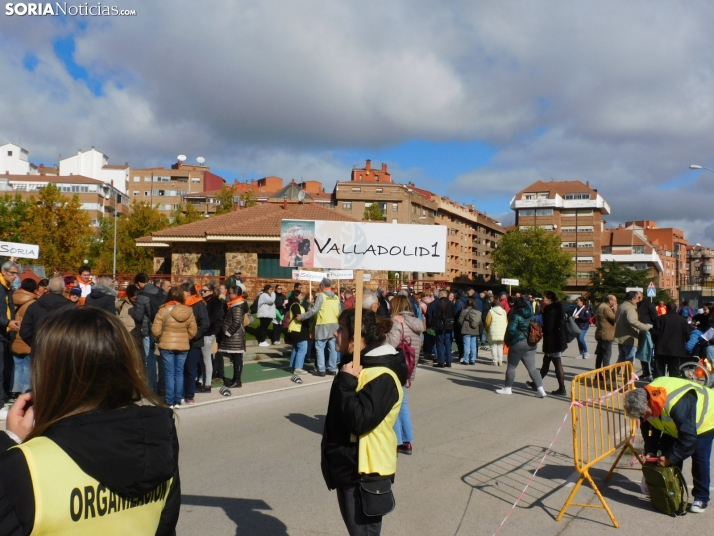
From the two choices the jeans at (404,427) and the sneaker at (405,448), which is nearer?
the jeans at (404,427)

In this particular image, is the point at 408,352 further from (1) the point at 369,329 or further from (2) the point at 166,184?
(2) the point at 166,184

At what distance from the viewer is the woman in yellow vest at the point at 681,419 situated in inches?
212

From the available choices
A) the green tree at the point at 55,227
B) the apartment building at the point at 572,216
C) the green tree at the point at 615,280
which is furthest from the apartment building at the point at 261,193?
the green tree at the point at 55,227

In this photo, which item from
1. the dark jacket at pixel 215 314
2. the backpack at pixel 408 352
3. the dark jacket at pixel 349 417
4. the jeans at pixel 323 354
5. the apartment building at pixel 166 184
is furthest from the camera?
the apartment building at pixel 166 184

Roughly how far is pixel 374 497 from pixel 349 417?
0.48 metres

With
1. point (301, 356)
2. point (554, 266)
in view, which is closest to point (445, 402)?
point (301, 356)

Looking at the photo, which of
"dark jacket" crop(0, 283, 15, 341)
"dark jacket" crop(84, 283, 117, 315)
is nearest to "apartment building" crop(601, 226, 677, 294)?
"dark jacket" crop(84, 283, 117, 315)

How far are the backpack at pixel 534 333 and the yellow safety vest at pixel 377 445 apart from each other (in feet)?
27.0

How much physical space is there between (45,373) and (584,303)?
21.9 metres

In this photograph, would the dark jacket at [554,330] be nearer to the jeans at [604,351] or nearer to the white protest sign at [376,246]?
the jeans at [604,351]

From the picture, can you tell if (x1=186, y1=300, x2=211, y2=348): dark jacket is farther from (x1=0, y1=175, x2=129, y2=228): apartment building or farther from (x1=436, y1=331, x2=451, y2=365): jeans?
(x1=0, y1=175, x2=129, y2=228): apartment building

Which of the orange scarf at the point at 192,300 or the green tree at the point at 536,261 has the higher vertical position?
the green tree at the point at 536,261

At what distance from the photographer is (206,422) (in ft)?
29.6

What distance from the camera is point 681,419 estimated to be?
5363 millimetres
